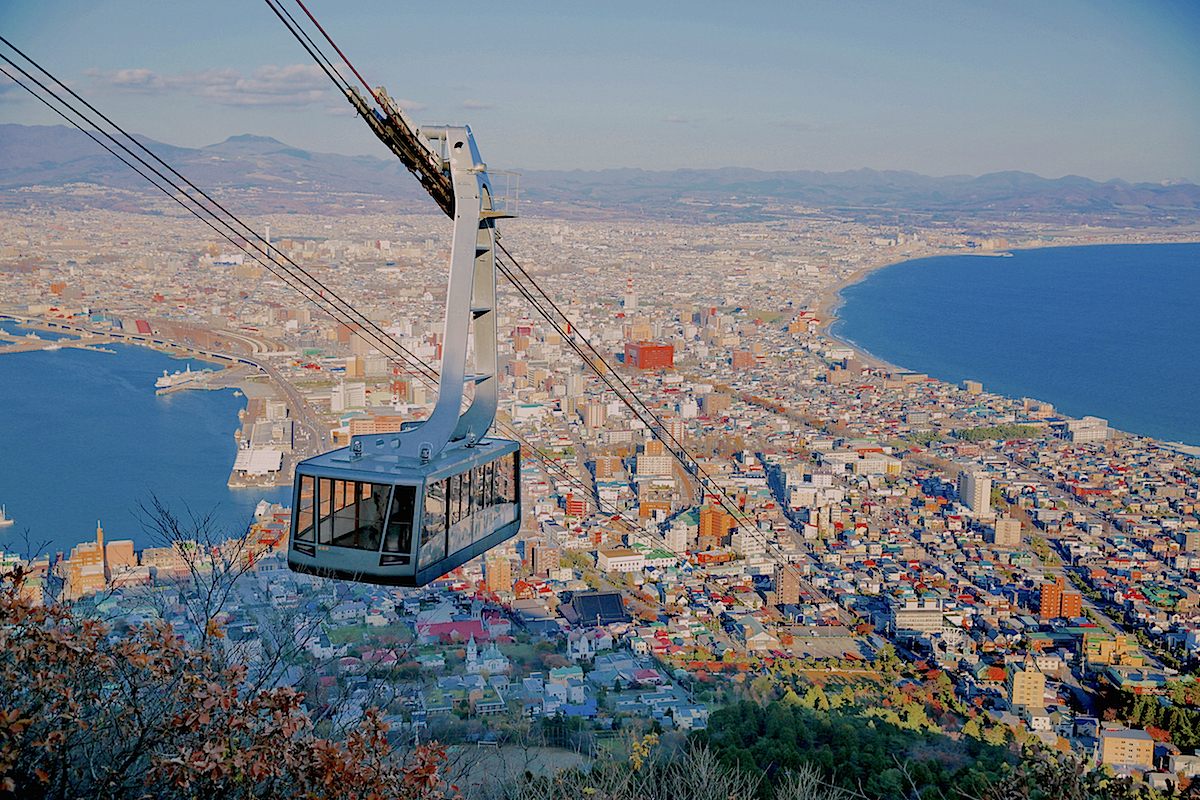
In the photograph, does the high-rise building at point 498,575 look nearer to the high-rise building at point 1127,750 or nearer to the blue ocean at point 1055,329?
the high-rise building at point 1127,750

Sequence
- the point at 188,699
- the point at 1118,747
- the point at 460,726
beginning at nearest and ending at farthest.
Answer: the point at 188,699 → the point at 460,726 → the point at 1118,747

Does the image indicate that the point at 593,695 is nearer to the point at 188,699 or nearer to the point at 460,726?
the point at 460,726

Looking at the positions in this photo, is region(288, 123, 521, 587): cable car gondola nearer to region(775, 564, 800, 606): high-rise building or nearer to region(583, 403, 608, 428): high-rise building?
region(775, 564, 800, 606): high-rise building

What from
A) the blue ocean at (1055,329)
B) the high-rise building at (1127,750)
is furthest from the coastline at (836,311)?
the high-rise building at (1127,750)

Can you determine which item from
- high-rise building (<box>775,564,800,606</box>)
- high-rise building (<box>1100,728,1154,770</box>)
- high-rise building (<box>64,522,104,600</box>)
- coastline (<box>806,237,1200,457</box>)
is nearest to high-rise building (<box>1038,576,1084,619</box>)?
high-rise building (<box>775,564,800,606</box>)

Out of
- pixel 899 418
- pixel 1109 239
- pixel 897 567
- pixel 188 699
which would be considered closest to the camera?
pixel 188 699

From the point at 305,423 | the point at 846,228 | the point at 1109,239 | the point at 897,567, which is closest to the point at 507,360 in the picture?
the point at 305,423

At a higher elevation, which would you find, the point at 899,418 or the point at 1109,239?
the point at 1109,239
